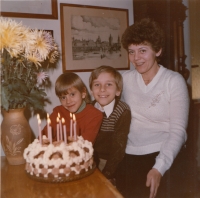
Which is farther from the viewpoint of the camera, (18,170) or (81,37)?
(81,37)

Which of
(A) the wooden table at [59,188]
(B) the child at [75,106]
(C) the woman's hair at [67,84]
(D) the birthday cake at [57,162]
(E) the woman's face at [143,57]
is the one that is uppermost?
(E) the woman's face at [143,57]

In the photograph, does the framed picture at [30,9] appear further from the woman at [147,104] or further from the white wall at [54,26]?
the woman at [147,104]

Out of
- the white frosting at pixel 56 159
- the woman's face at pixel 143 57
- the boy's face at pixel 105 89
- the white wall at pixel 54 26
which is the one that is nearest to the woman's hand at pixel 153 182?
the white frosting at pixel 56 159

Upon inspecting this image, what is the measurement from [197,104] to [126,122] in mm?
786

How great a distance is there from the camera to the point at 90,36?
1766mm

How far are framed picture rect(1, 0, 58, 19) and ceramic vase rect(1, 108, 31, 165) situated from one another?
2.28ft

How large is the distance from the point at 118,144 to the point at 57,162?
0.57 meters

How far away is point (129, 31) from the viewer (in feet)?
4.93

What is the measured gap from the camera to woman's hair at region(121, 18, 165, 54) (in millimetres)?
1449

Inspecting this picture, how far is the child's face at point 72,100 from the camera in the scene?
1.44 m

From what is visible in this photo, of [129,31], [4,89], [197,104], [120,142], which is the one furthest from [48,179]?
[197,104]

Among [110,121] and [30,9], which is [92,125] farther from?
[30,9]

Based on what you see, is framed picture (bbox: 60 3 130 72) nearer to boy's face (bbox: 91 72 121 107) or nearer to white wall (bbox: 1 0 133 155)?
white wall (bbox: 1 0 133 155)

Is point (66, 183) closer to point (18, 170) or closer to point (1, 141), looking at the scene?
point (18, 170)
